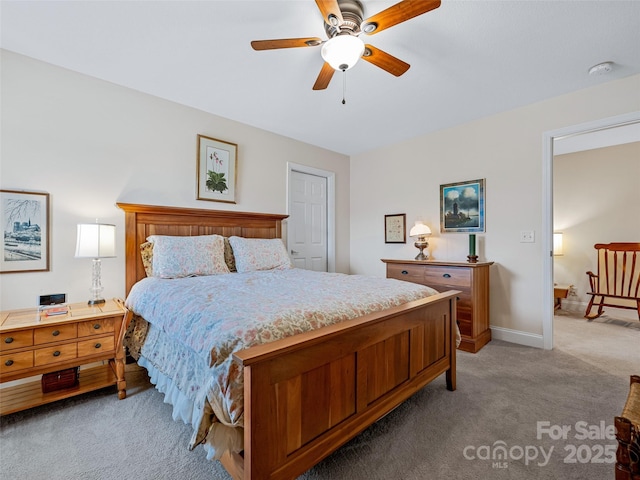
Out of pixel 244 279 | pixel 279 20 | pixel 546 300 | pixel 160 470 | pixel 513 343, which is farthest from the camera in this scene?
pixel 513 343

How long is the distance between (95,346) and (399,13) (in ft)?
9.00

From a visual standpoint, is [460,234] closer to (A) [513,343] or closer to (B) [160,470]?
(A) [513,343]

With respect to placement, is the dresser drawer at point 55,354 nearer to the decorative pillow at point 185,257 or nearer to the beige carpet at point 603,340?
the decorative pillow at point 185,257

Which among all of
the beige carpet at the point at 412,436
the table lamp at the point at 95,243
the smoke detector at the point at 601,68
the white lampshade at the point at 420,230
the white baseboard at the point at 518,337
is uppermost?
the smoke detector at the point at 601,68

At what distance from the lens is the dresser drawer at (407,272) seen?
3.40 meters

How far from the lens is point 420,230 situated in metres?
3.67

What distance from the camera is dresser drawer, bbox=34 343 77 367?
181 centimetres

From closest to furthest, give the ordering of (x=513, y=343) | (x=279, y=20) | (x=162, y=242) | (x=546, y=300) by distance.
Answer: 1. (x=279, y=20)
2. (x=162, y=242)
3. (x=546, y=300)
4. (x=513, y=343)

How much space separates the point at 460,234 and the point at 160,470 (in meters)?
3.49

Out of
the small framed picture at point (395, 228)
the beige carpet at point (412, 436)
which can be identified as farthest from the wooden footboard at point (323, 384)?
the small framed picture at point (395, 228)

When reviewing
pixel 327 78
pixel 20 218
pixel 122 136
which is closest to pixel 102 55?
pixel 122 136

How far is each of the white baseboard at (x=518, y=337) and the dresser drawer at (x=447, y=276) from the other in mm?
790

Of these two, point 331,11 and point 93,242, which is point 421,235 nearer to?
point 331,11

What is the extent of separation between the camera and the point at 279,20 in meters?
1.91
